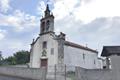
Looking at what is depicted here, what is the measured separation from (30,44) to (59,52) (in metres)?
7.75

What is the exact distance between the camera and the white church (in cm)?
2591

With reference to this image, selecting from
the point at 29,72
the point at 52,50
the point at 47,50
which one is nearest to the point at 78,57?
the point at 52,50

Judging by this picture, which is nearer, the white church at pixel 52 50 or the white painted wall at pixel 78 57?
the white church at pixel 52 50

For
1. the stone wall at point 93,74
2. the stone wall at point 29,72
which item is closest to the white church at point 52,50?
the stone wall at point 29,72

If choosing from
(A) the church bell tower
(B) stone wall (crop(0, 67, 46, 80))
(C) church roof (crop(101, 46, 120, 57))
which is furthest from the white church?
(C) church roof (crop(101, 46, 120, 57))

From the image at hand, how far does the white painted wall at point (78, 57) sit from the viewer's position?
87.4ft

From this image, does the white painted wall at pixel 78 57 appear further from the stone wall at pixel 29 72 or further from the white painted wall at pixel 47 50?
the stone wall at pixel 29 72

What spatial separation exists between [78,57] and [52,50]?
526 cm

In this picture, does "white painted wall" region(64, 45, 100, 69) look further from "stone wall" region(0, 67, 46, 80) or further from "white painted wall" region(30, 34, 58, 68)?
"stone wall" region(0, 67, 46, 80)

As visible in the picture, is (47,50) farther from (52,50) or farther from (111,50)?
(111,50)

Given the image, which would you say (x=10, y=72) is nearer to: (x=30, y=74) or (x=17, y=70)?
(x=17, y=70)

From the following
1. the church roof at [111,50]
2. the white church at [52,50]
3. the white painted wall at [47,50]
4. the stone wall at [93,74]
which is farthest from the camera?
the white painted wall at [47,50]

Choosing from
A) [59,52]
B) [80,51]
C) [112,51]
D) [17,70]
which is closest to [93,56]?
[80,51]

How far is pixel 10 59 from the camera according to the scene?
5284 centimetres
